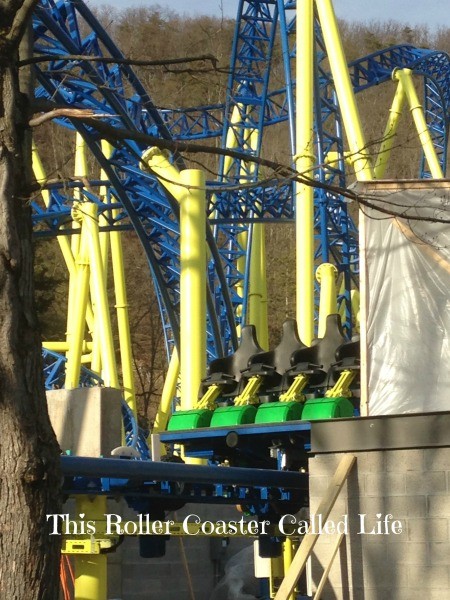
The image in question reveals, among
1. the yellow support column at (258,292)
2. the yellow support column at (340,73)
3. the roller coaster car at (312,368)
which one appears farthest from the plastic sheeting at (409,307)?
the yellow support column at (258,292)

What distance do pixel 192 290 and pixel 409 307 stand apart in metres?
5.01

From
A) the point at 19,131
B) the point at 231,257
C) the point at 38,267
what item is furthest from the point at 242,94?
the point at 19,131

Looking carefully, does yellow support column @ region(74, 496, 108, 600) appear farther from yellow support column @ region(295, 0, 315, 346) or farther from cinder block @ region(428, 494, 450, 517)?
yellow support column @ region(295, 0, 315, 346)

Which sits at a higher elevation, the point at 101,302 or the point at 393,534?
the point at 101,302

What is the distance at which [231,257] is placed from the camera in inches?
785

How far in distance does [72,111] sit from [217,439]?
16.2ft

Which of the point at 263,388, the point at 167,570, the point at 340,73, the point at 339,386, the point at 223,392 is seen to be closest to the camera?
the point at 339,386

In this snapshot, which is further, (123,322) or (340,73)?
(123,322)

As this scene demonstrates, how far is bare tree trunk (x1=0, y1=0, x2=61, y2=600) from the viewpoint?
11.8ft

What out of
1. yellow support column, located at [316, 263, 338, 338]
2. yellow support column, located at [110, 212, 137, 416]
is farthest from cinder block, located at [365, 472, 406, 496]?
yellow support column, located at [110, 212, 137, 416]

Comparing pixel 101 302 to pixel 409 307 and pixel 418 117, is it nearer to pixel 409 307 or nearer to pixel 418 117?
pixel 418 117

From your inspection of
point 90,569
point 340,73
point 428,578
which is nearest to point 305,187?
point 340,73

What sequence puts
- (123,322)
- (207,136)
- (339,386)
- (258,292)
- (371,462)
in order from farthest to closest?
(207,136) → (123,322) → (258,292) → (339,386) → (371,462)

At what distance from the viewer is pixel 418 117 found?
18.5 metres
